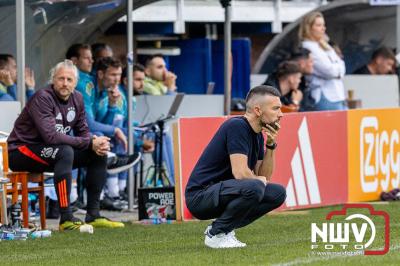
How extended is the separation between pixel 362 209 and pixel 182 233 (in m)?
2.72

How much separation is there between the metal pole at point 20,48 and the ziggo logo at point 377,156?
159 inches

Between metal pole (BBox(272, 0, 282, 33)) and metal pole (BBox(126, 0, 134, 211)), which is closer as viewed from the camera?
metal pole (BBox(126, 0, 134, 211))

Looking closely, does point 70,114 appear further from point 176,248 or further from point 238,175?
point 238,175

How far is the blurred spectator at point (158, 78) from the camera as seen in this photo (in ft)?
56.7

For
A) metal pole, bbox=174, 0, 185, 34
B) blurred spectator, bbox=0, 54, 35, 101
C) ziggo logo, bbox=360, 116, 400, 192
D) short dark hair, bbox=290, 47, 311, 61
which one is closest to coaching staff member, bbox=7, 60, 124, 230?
blurred spectator, bbox=0, 54, 35, 101

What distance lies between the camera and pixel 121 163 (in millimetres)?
14523

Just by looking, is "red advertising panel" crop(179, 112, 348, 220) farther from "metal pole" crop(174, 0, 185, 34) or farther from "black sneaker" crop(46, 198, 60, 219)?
"metal pole" crop(174, 0, 185, 34)

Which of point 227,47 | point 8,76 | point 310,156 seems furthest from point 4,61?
point 310,156

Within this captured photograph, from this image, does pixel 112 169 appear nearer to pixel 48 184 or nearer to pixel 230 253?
pixel 48 184

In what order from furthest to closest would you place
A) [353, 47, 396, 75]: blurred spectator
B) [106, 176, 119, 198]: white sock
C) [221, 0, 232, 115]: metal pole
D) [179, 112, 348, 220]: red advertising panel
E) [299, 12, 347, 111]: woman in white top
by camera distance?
[353, 47, 396, 75]: blurred spectator → [299, 12, 347, 111]: woman in white top → [221, 0, 232, 115]: metal pole → [106, 176, 119, 198]: white sock → [179, 112, 348, 220]: red advertising panel

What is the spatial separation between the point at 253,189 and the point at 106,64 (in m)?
5.06

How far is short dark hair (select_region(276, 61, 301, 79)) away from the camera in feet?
56.3

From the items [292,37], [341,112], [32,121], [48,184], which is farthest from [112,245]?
[292,37]

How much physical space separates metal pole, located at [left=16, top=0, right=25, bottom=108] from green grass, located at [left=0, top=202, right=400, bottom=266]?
1.71 meters
